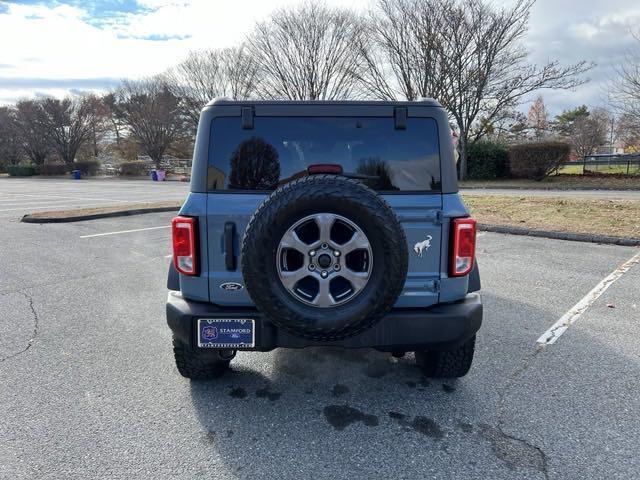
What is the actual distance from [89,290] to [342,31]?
2342 cm

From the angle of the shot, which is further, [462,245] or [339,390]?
[339,390]

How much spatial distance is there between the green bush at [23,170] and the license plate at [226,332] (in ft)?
163

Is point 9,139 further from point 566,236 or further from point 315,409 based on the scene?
point 315,409

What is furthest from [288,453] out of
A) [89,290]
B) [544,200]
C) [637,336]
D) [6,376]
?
[544,200]

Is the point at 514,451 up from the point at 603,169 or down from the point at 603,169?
down

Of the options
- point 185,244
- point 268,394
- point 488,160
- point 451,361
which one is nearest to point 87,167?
point 488,160

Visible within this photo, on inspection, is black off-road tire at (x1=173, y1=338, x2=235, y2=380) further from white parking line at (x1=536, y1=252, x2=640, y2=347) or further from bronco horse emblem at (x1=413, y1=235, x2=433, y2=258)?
white parking line at (x1=536, y1=252, x2=640, y2=347)

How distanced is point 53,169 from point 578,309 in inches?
1913

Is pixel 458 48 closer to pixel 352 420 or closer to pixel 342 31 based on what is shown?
pixel 342 31

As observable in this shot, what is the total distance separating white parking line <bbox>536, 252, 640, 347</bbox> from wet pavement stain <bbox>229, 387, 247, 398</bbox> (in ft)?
8.26

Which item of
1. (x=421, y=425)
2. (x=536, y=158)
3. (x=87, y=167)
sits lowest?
→ (x=421, y=425)

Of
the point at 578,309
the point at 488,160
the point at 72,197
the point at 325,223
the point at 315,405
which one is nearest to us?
the point at 325,223

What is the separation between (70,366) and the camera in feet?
10.3

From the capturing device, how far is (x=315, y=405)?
2656mm
